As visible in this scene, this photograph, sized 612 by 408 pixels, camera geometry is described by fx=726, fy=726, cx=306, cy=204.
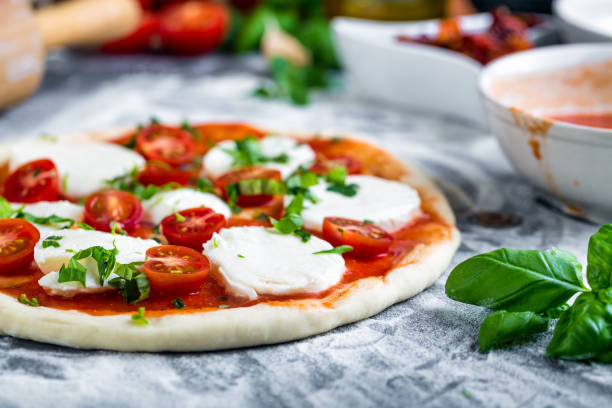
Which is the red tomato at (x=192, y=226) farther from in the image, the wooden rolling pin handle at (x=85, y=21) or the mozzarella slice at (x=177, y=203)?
the wooden rolling pin handle at (x=85, y=21)

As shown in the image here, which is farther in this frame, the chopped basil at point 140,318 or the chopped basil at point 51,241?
the chopped basil at point 51,241

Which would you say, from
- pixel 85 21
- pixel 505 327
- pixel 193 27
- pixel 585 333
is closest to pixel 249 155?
pixel 505 327

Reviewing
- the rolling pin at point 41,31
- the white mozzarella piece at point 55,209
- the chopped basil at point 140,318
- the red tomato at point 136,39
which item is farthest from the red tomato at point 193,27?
the chopped basil at point 140,318

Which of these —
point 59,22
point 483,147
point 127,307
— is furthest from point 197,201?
point 59,22

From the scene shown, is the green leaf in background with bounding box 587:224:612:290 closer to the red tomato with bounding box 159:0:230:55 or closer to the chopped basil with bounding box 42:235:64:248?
the chopped basil with bounding box 42:235:64:248

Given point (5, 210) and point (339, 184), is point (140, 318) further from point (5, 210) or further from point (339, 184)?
point (339, 184)

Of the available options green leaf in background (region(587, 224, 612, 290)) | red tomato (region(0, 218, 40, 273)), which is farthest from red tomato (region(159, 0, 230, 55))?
green leaf in background (region(587, 224, 612, 290))
